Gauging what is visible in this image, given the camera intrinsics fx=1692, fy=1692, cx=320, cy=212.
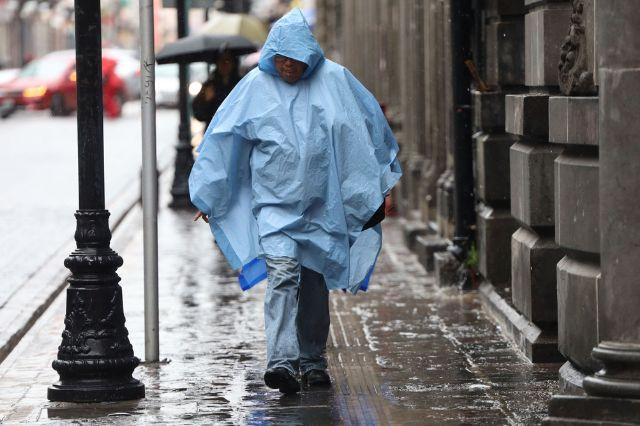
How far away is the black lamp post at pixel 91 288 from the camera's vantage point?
25.8 feet

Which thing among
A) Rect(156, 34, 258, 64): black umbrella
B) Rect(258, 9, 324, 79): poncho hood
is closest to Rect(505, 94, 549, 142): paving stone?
Rect(258, 9, 324, 79): poncho hood

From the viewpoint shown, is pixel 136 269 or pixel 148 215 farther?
pixel 136 269

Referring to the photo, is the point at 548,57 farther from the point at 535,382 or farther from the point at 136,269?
the point at 136,269

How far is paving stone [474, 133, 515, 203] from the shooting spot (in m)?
11.1

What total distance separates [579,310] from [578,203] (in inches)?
18.0

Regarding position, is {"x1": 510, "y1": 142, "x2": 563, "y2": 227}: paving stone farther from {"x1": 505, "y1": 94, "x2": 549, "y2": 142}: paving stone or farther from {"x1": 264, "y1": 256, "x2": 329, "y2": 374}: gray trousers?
{"x1": 264, "y1": 256, "x2": 329, "y2": 374}: gray trousers

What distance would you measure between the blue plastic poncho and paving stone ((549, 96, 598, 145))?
37.6 inches

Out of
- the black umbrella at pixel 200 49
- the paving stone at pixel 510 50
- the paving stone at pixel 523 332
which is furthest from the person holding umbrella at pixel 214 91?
the paving stone at pixel 523 332

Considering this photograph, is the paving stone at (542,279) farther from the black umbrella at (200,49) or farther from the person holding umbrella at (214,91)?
the black umbrella at (200,49)

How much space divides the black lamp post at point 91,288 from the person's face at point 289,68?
0.85 metres

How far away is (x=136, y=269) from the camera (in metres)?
14.0

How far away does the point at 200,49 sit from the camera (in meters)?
15.5

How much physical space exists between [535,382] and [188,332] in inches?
107

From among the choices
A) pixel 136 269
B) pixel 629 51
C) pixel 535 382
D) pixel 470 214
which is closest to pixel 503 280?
pixel 470 214
